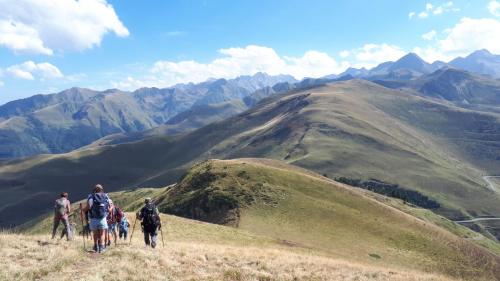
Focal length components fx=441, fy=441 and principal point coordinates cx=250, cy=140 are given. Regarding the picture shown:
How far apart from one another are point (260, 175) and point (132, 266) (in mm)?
61850

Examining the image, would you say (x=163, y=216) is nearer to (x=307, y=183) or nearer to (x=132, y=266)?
(x=132, y=266)

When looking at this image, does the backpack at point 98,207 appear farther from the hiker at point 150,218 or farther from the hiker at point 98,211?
the hiker at point 150,218

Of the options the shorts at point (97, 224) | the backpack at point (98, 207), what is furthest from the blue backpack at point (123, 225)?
the backpack at point (98, 207)

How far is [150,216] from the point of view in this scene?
94.6 feet

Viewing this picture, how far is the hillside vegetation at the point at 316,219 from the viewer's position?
192ft

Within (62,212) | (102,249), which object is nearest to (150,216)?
(102,249)

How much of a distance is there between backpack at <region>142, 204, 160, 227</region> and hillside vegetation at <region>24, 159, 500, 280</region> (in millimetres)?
17485

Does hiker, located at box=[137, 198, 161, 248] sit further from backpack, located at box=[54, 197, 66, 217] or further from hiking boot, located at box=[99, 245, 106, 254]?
backpack, located at box=[54, 197, 66, 217]

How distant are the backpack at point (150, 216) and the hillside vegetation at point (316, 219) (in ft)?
57.4

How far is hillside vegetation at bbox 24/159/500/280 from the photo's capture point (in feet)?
192

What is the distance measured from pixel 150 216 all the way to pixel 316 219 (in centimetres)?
4357

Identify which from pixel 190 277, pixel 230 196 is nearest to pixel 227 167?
pixel 230 196

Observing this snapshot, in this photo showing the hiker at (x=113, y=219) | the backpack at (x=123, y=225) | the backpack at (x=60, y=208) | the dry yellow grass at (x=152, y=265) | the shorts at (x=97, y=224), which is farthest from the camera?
the backpack at (x=123, y=225)

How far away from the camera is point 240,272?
77.5 ft
